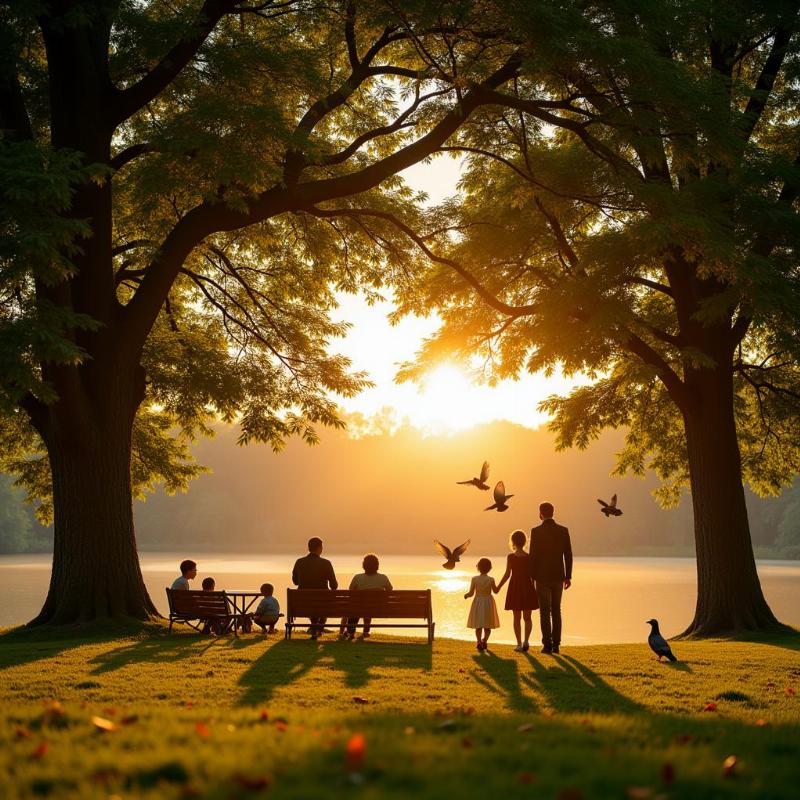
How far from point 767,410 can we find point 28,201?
16.5 metres

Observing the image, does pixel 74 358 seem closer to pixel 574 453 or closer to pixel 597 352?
pixel 597 352

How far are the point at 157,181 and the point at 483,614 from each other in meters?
7.51

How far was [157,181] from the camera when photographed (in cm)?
1260

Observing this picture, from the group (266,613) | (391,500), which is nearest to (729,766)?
(266,613)

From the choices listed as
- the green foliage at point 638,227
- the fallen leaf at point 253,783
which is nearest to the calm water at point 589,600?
the green foliage at point 638,227

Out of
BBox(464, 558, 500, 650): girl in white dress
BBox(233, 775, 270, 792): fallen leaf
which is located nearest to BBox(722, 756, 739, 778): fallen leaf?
BBox(233, 775, 270, 792): fallen leaf

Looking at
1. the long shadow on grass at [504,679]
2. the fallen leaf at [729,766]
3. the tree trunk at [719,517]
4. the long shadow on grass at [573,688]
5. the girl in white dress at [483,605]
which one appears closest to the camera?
the fallen leaf at [729,766]

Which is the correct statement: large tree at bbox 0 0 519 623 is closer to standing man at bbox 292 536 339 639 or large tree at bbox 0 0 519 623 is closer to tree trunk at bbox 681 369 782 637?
standing man at bbox 292 536 339 639

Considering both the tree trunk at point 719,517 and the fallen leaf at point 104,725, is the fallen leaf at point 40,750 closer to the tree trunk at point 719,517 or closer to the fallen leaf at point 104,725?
the fallen leaf at point 104,725

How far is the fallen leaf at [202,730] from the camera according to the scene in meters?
4.71

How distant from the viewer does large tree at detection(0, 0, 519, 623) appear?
1114cm

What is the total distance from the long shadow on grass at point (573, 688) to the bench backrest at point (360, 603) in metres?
2.02

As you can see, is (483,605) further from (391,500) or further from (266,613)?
(391,500)

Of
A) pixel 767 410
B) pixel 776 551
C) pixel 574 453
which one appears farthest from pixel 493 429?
pixel 767 410
